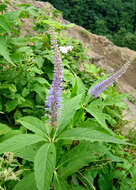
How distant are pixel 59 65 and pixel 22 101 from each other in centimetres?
125

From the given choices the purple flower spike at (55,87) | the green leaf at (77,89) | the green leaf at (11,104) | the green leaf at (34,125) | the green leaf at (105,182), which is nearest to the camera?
the purple flower spike at (55,87)

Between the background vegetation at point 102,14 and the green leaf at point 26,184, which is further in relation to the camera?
the background vegetation at point 102,14

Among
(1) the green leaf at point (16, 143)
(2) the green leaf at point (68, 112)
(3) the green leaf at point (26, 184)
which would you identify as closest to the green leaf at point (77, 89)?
(2) the green leaf at point (68, 112)

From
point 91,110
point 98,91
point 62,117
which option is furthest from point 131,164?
point 62,117

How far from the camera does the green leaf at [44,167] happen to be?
1.09 metres

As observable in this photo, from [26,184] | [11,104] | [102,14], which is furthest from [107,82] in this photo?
[102,14]

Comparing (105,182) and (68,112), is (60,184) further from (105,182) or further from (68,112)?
(105,182)

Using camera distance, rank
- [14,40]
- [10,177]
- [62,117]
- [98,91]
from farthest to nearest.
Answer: [14,40], [98,91], [62,117], [10,177]

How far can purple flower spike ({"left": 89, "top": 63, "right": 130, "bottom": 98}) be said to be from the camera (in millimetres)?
1596

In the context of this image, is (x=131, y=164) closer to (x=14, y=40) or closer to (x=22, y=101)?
(x=22, y=101)

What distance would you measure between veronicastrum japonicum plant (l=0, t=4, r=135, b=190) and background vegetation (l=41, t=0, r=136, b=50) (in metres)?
27.7

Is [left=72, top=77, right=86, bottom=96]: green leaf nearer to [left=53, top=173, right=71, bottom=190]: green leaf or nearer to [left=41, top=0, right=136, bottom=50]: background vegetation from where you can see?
[left=53, top=173, right=71, bottom=190]: green leaf

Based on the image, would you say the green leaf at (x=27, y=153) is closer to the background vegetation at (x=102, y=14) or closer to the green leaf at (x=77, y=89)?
the green leaf at (x=77, y=89)

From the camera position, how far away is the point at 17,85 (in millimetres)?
2357
